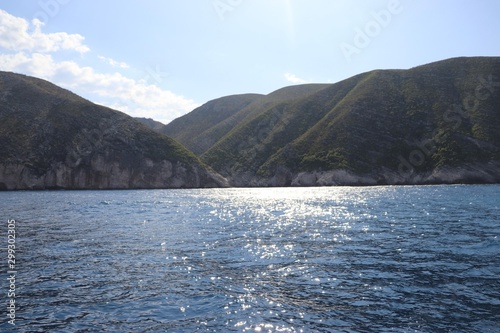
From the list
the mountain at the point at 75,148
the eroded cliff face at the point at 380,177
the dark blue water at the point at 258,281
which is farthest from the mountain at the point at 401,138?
the dark blue water at the point at 258,281

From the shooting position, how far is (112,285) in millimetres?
15789

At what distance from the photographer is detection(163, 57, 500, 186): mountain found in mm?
142125

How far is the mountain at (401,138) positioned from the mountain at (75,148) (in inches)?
1446

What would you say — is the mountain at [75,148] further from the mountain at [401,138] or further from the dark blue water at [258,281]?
the dark blue water at [258,281]

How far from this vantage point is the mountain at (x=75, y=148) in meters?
134

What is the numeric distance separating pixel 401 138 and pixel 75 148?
459 ft

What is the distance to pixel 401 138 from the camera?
16150cm

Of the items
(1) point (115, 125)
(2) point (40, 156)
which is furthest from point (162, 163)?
(2) point (40, 156)

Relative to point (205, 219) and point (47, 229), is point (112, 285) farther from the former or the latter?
point (205, 219)

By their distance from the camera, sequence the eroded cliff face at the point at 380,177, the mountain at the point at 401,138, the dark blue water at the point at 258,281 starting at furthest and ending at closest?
the mountain at the point at 401,138 < the eroded cliff face at the point at 380,177 < the dark blue water at the point at 258,281

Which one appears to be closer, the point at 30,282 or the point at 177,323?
the point at 177,323

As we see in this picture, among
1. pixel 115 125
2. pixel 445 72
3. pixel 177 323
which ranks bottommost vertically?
pixel 177 323

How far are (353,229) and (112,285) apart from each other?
2280cm

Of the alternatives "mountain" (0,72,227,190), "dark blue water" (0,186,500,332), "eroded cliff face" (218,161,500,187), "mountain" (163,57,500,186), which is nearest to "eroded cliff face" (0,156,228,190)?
"mountain" (0,72,227,190)
